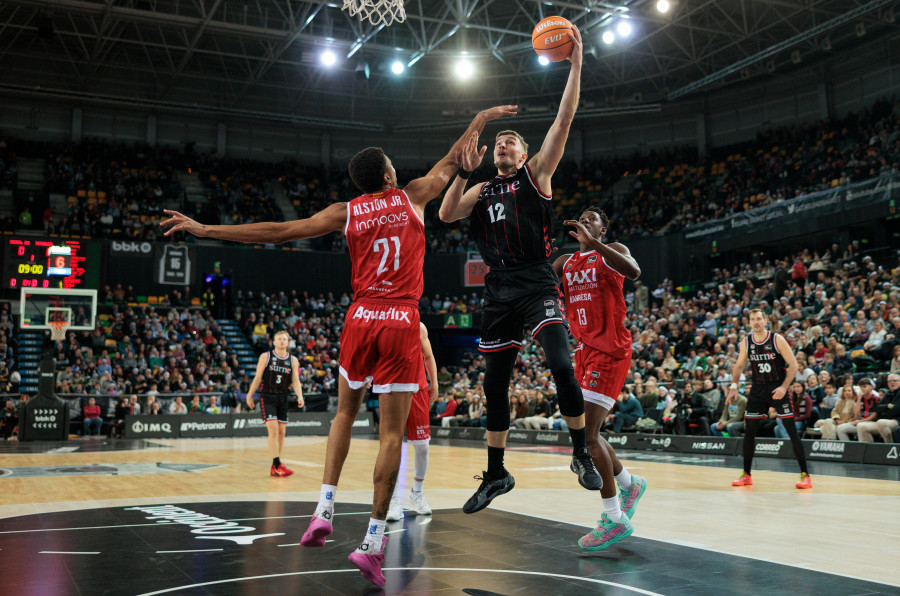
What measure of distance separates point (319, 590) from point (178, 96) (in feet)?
112

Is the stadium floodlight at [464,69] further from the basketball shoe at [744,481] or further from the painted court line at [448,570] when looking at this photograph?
the painted court line at [448,570]

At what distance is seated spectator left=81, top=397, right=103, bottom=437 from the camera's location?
20.3 metres

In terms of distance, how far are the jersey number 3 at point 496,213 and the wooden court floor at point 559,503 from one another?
2.30 meters

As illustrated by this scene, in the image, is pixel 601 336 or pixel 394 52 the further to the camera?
pixel 394 52

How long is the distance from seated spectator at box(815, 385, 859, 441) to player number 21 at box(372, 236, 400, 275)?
35.1ft

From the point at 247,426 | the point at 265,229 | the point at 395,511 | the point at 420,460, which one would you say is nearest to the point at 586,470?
the point at 395,511

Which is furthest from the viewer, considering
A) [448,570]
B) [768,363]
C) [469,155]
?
[768,363]

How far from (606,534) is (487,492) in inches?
35.4

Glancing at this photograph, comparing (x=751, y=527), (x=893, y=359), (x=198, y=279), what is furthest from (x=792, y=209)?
(x=198, y=279)

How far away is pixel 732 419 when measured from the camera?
15.0m

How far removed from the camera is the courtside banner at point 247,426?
21.6m

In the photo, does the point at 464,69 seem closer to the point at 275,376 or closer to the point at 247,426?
the point at 247,426

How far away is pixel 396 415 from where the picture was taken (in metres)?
4.65

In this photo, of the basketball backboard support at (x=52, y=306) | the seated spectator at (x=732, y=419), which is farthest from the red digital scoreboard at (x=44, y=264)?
the seated spectator at (x=732, y=419)
